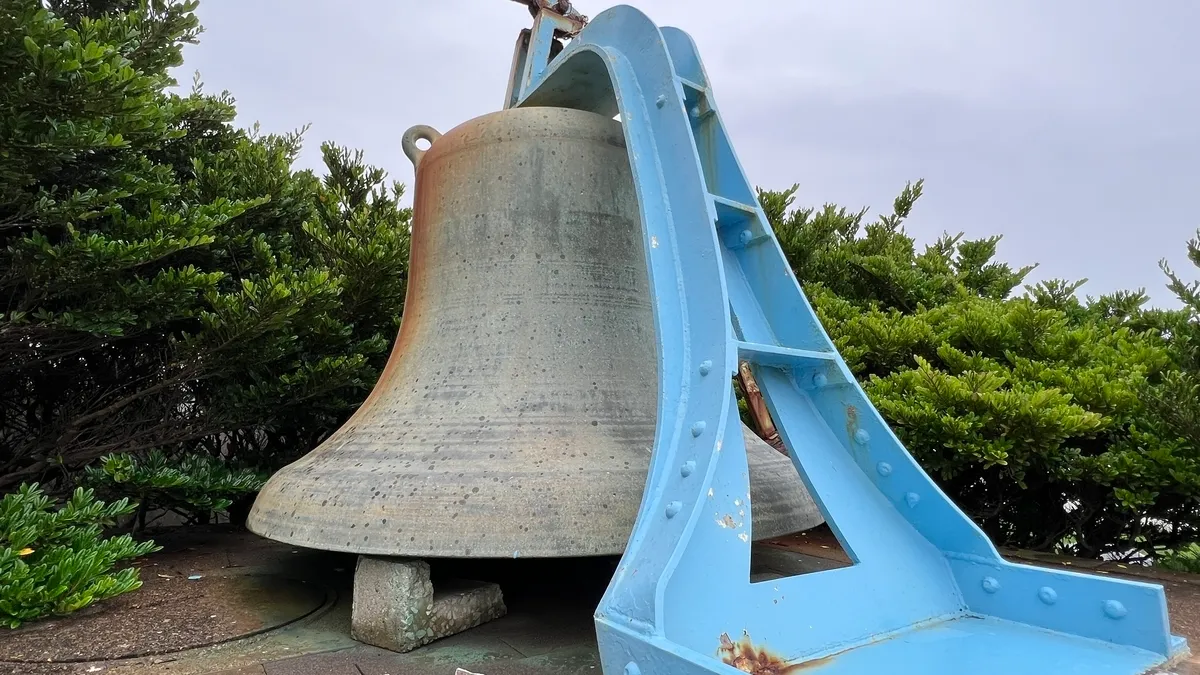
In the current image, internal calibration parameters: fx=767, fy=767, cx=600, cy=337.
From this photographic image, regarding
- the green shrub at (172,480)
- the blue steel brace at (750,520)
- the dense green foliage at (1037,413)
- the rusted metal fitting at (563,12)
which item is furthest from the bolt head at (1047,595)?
the green shrub at (172,480)

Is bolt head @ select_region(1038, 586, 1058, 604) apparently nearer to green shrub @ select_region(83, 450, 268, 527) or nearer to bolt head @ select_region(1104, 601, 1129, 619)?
bolt head @ select_region(1104, 601, 1129, 619)

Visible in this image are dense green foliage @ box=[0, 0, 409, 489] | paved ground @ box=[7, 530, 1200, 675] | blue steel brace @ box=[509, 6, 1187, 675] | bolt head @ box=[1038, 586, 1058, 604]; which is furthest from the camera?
dense green foliage @ box=[0, 0, 409, 489]

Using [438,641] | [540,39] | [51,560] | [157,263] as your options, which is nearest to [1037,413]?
[438,641]

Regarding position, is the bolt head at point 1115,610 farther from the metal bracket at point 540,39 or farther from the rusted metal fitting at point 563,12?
the rusted metal fitting at point 563,12

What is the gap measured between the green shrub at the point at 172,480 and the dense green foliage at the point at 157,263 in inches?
10.0

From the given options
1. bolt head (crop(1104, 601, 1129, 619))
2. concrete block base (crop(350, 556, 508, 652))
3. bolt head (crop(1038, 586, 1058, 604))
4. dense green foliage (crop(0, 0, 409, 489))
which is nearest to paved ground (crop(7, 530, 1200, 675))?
concrete block base (crop(350, 556, 508, 652))

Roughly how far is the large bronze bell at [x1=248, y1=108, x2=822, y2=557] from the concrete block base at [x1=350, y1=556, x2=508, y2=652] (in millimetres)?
107

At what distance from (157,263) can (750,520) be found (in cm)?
355

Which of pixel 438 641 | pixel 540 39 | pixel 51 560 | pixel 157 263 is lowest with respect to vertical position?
pixel 438 641

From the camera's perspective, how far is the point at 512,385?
9.00 feet

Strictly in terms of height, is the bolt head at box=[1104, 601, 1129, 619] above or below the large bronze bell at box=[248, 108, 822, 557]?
below

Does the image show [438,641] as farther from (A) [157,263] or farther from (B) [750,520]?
(A) [157,263]

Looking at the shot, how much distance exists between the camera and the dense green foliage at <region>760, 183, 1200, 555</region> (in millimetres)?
3371

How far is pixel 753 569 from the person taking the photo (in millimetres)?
3375
